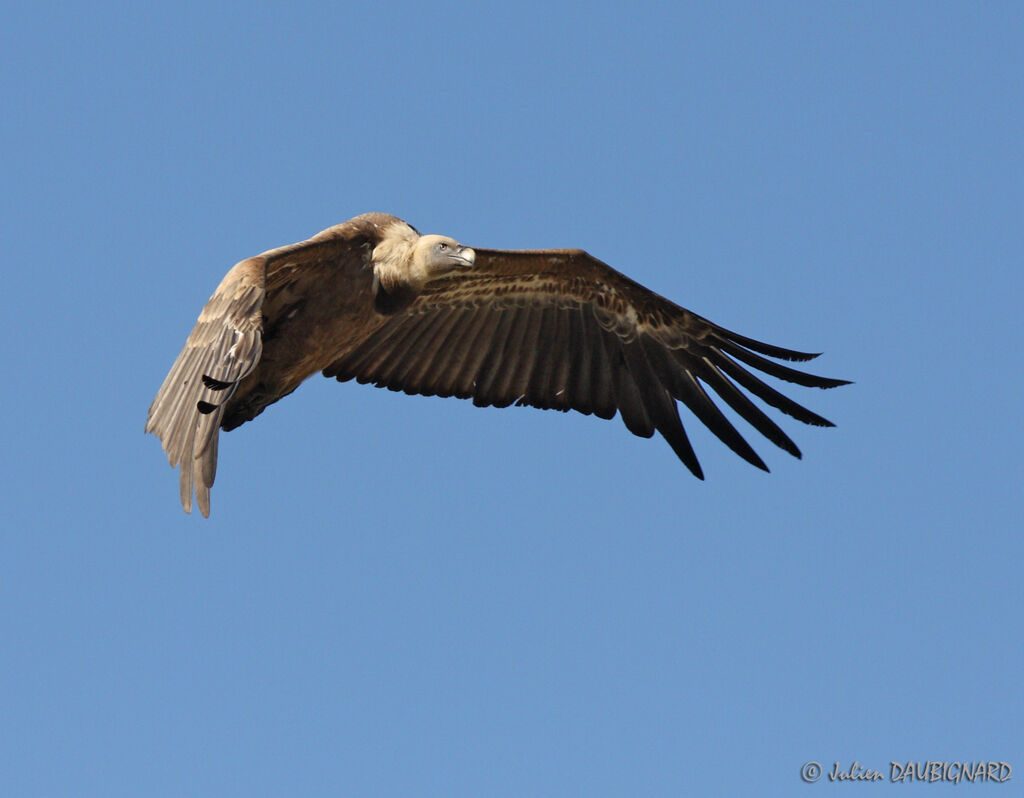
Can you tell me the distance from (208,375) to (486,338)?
4530mm

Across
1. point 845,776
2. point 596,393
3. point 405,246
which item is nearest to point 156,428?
→ point 405,246

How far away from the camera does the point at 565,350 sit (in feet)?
51.4

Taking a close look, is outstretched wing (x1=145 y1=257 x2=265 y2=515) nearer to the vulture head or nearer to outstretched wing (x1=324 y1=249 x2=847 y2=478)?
the vulture head

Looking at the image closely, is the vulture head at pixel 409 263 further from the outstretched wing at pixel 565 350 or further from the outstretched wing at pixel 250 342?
the outstretched wing at pixel 565 350

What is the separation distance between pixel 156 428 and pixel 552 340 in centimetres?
488

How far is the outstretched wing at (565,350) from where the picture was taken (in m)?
15.0

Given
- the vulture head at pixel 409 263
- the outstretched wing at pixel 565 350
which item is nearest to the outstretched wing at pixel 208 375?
the vulture head at pixel 409 263

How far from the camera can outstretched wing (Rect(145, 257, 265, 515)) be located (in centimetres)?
1145

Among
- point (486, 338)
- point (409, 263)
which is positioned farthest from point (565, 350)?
point (409, 263)

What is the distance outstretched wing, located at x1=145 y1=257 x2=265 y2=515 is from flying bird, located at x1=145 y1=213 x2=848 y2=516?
0.03m

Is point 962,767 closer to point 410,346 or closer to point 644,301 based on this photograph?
point 644,301

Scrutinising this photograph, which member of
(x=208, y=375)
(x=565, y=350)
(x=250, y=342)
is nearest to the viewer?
(x=250, y=342)

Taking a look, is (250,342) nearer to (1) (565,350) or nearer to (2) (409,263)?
(2) (409,263)

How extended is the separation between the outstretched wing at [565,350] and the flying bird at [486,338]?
0.01 m
